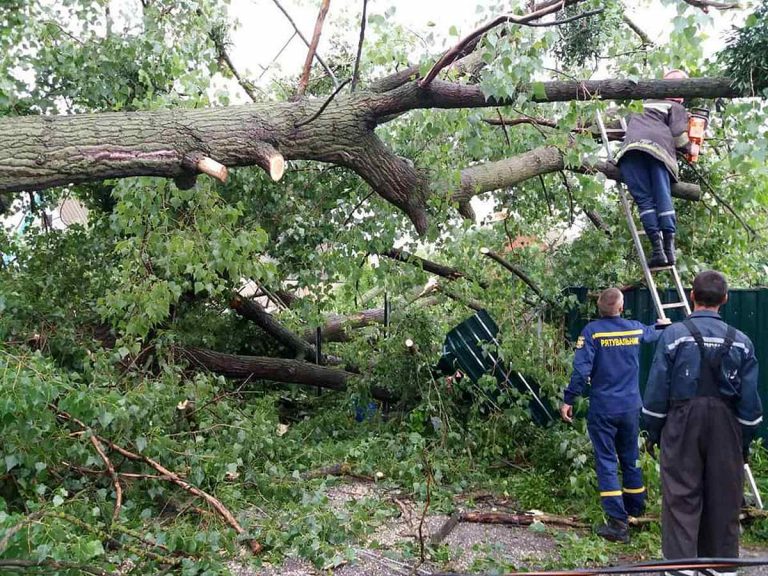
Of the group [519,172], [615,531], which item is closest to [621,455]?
[615,531]

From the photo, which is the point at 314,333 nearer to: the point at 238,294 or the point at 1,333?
the point at 238,294

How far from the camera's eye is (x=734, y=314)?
6.04 metres

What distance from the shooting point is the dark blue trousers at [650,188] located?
17.6ft

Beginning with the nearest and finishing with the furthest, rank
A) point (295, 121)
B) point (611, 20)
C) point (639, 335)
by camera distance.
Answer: point (295, 121), point (639, 335), point (611, 20)

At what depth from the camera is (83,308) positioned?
21.2ft

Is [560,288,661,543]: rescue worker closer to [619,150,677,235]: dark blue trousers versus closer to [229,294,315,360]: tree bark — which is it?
[619,150,677,235]: dark blue trousers

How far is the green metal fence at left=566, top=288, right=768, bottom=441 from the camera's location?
19.3 ft

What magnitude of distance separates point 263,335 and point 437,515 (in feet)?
13.6

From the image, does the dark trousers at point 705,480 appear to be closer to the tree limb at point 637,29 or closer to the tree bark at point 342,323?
the tree limb at point 637,29

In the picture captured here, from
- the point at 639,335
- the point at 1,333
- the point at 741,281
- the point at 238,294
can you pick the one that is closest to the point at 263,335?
the point at 238,294

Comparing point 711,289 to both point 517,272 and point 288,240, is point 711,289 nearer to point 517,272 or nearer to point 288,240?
point 517,272

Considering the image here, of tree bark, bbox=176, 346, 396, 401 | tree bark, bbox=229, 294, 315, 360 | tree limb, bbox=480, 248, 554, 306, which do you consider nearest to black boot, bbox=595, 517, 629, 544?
tree limb, bbox=480, 248, 554, 306

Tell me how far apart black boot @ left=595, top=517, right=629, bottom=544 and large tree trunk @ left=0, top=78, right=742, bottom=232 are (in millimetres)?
2690

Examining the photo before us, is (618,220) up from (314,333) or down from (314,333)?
up
